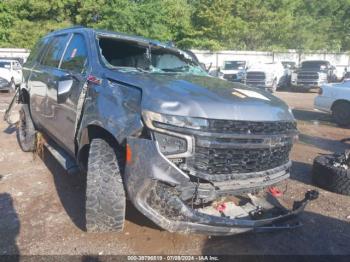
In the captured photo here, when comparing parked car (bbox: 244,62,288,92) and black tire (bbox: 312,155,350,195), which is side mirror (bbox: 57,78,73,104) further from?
parked car (bbox: 244,62,288,92)

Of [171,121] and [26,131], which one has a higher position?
[171,121]

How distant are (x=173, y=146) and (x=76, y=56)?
2030mm

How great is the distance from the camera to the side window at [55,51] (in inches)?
184

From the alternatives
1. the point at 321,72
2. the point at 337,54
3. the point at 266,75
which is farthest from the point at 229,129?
the point at 337,54

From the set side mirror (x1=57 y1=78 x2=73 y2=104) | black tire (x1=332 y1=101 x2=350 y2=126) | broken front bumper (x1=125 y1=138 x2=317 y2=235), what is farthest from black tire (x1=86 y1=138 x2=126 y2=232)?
black tire (x1=332 y1=101 x2=350 y2=126)

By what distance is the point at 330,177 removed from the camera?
15.6ft

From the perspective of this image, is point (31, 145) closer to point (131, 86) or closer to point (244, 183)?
point (131, 86)

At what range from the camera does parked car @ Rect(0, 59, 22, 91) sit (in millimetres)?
15236

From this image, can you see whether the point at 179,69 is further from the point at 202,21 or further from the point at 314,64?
the point at 202,21

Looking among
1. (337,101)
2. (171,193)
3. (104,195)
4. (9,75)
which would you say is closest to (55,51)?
(104,195)

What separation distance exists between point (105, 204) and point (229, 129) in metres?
1.25

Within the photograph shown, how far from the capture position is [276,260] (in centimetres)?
312

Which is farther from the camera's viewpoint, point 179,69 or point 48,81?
point 48,81

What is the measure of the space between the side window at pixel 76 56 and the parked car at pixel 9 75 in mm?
11484
